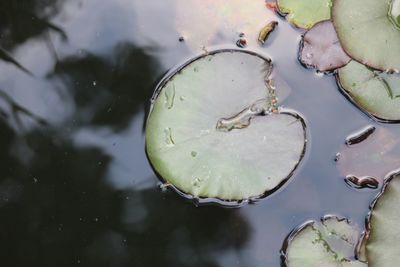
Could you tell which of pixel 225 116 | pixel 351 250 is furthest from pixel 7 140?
pixel 351 250

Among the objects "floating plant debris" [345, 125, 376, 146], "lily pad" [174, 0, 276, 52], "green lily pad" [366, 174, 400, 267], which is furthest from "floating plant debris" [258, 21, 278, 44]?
"green lily pad" [366, 174, 400, 267]

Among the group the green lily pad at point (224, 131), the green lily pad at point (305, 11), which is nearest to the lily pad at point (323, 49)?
the green lily pad at point (305, 11)

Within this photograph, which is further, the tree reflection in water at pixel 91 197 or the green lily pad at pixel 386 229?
the tree reflection in water at pixel 91 197

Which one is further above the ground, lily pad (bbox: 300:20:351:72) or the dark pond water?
lily pad (bbox: 300:20:351:72)

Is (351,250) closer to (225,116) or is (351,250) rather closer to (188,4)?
(225,116)

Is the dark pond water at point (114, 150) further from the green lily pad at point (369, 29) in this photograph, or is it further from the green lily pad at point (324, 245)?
the green lily pad at point (369, 29)

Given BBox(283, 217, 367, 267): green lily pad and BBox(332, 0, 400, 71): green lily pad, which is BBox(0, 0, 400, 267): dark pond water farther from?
BBox(332, 0, 400, 71): green lily pad

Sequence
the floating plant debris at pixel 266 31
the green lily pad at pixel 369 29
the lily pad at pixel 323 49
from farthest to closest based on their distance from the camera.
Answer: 1. the floating plant debris at pixel 266 31
2. the lily pad at pixel 323 49
3. the green lily pad at pixel 369 29
